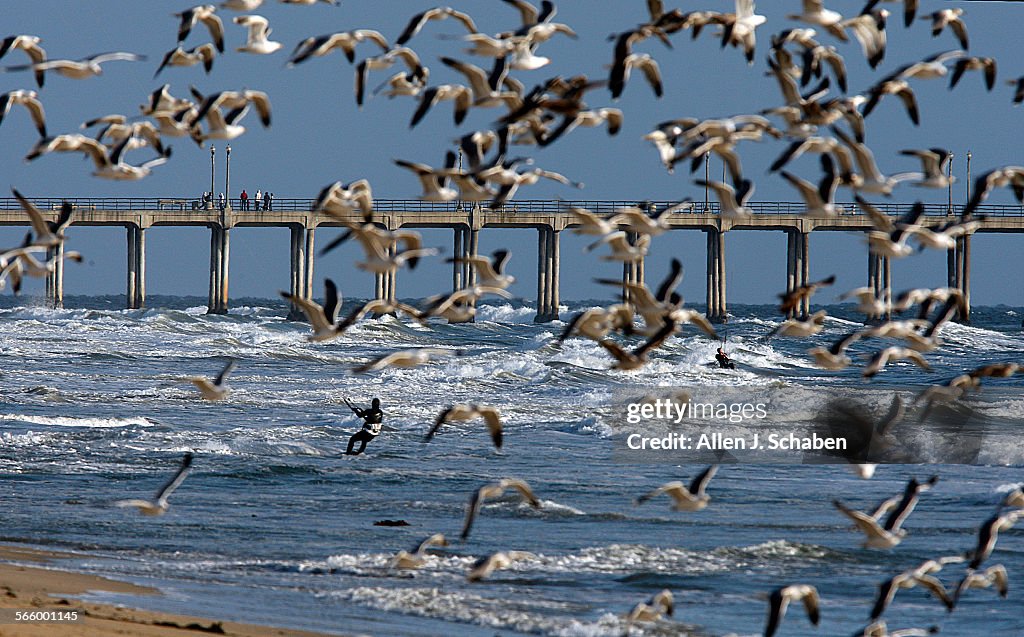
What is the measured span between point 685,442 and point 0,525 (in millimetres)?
15093

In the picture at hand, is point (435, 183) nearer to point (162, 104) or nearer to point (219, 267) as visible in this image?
point (162, 104)

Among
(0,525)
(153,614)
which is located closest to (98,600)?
(153,614)

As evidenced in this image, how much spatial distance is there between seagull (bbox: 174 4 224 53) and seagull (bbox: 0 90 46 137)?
4.49 ft

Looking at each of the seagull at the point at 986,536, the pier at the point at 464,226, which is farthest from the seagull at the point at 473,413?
the pier at the point at 464,226

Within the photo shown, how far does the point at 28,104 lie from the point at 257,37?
202cm

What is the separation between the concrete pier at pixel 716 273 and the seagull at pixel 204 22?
5479 cm

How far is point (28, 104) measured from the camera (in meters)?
11.8

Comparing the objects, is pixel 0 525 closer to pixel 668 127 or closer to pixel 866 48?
pixel 668 127

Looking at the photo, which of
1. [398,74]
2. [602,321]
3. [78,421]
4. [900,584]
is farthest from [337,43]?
[78,421]

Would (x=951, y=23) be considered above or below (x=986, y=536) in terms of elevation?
above

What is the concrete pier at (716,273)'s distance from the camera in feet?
218

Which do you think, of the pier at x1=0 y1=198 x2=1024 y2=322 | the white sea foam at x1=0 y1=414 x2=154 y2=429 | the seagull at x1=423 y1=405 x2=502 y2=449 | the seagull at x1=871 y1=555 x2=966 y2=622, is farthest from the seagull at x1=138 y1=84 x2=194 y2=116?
the pier at x1=0 y1=198 x2=1024 y2=322

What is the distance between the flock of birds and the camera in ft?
34.9

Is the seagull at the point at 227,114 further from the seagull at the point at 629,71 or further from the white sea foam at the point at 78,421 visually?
the white sea foam at the point at 78,421
